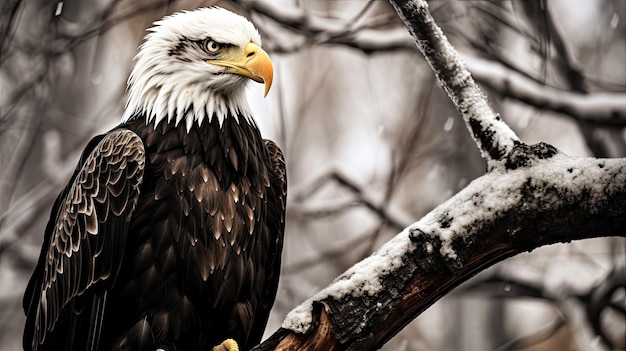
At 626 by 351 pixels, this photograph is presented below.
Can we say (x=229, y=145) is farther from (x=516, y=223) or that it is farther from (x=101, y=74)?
(x=101, y=74)

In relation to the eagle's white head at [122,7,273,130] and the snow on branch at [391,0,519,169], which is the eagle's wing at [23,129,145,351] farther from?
the snow on branch at [391,0,519,169]

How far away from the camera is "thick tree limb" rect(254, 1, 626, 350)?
2.66 m

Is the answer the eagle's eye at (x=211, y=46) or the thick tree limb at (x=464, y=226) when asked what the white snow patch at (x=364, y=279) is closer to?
the thick tree limb at (x=464, y=226)

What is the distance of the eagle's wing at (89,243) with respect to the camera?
3664mm

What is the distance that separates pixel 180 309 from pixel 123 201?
1.94 ft

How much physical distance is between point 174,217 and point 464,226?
4.94 feet

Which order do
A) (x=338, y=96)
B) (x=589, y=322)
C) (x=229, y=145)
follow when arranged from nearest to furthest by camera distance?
(x=229, y=145), (x=589, y=322), (x=338, y=96)

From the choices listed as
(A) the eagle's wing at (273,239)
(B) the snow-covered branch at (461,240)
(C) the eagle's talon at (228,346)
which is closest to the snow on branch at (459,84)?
(B) the snow-covered branch at (461,240)

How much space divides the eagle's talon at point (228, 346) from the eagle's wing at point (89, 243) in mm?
587

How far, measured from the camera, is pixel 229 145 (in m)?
3.94

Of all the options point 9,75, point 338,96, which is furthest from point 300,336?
point 338,96

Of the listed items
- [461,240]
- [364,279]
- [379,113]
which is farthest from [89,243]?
[379,113]

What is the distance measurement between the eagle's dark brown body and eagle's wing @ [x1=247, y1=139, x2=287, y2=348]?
0.11m

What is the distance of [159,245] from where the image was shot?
3660 mm
